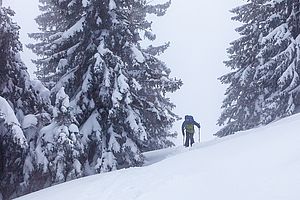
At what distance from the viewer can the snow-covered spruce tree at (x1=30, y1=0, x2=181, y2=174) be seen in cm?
1406

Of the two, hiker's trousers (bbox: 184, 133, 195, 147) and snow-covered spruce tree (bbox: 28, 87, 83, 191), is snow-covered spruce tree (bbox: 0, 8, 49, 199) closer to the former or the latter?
snow-covered spruce tree (bbox: 28, 87, 83, 191)

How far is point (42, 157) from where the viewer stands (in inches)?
479

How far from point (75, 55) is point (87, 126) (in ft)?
9.66

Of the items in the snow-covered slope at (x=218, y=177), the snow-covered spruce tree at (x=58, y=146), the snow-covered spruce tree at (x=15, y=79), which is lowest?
the snow-covered slope at (x=218, y=177)

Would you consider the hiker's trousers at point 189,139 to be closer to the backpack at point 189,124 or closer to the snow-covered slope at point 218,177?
the backpack at point 189,124

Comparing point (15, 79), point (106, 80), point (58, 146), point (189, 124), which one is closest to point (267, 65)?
point (189, 124)

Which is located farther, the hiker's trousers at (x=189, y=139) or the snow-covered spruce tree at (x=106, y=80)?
the hiker's trousers at (x=189, y=139)

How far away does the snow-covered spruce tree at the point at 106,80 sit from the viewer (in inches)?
554

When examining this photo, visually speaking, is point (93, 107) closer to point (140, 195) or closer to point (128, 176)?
point (128, 176)

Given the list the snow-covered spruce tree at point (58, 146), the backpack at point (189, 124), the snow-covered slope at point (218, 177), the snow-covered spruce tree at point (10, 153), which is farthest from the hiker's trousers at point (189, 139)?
the snow-covered spruce tree at point (10, 153)

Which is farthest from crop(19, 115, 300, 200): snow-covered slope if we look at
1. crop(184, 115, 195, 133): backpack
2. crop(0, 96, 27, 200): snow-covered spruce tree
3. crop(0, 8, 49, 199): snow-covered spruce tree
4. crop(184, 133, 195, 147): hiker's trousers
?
crop(184, 133, 195, 147): hiker's trousers

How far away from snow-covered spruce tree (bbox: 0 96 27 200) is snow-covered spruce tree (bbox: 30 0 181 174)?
2.52 meters

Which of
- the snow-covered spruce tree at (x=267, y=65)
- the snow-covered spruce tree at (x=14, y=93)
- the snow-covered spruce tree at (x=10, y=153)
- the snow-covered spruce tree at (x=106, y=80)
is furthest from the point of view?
the snow-covered spruce tree at (x=267, y=65)

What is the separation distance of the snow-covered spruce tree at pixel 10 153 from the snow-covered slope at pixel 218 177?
1.87 metres
